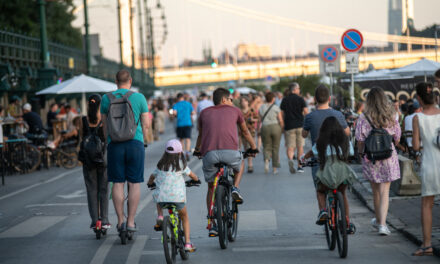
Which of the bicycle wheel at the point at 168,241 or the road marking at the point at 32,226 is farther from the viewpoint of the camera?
the road marking at the point at 32,226

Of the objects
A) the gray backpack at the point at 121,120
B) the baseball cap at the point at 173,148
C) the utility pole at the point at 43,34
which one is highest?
the utility pole at the point at 43,34

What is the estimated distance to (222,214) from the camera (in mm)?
8367

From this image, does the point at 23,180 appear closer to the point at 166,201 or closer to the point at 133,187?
the point at 133,187

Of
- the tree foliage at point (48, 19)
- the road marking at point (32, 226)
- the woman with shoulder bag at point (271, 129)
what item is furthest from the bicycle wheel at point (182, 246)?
the tree foliage at point (48, 19)

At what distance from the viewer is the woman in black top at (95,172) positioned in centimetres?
952

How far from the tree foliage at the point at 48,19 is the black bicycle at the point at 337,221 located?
165 feet

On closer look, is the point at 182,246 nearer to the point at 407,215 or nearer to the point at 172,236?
the point at 172,236

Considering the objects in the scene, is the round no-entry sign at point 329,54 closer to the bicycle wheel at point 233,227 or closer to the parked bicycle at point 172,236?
the bicycle wheel at point 233,227

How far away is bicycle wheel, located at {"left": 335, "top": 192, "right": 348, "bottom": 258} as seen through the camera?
7676 millimetres

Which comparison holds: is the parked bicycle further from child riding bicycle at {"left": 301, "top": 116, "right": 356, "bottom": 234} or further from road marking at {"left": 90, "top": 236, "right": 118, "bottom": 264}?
child riding bicycle at {"left": 301, "top": 116, "right": 356, "bottom": 234}

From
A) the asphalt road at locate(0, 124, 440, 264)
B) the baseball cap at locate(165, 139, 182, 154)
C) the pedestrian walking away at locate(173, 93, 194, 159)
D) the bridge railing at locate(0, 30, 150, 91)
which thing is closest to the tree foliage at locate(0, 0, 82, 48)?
the bridge railing at locate(0, 30, 150, 91)

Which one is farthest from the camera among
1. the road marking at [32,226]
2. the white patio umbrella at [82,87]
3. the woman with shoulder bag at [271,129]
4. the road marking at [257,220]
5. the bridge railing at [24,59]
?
the bridge railing at [24,59]

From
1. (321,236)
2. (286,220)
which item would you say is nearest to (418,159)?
(286,220)

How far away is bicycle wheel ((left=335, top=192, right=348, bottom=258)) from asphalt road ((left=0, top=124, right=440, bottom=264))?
11cm
